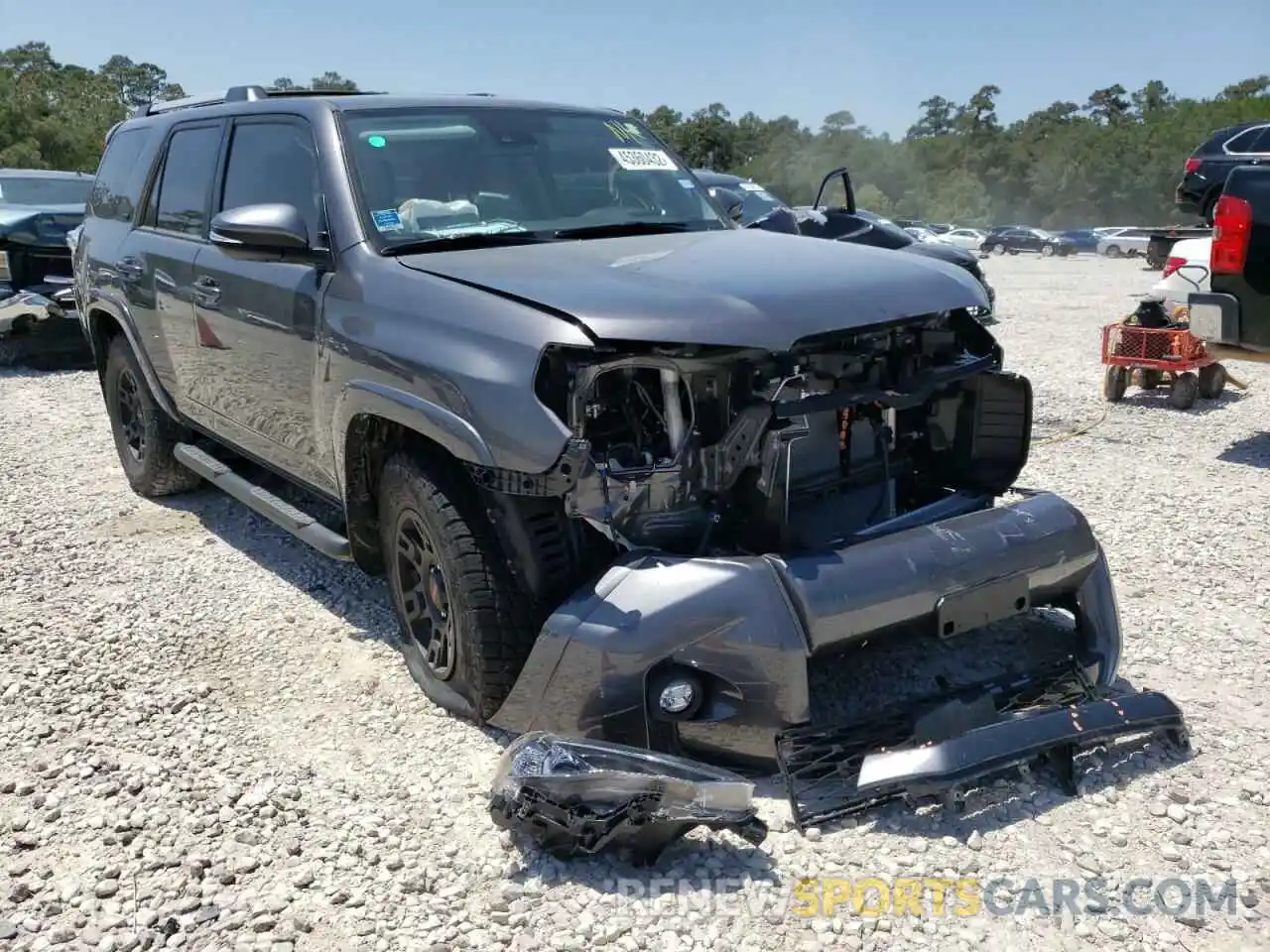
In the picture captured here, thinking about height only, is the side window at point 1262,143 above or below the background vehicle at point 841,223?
above

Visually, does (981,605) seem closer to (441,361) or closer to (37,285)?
(441,361)

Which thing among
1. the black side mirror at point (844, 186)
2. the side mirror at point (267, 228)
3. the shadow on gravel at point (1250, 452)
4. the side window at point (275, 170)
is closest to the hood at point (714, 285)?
the side mirror at point (267, 228)

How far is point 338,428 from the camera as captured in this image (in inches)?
146

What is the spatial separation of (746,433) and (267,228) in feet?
5.61

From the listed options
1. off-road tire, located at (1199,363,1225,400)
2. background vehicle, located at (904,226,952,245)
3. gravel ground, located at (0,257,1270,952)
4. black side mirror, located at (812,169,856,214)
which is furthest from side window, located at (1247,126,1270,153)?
gravel ground, located at (0,257,1270,952)

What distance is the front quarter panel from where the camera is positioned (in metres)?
2.89

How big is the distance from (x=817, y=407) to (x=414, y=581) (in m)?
1.44

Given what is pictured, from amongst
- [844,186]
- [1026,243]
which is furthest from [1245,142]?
[1026,243]

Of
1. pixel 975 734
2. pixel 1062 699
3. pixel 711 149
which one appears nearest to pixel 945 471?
pixel 1062 699

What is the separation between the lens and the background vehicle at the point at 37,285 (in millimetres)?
10117

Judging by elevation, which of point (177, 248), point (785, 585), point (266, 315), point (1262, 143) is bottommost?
point (785, 585)

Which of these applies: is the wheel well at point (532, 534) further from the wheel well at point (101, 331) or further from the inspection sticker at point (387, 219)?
the wheel well at point (101, 331)

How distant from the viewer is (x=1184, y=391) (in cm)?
830

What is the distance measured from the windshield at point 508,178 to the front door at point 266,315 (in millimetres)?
271
